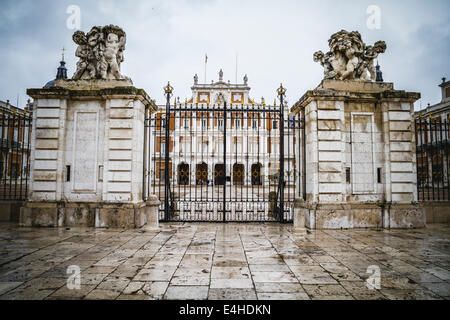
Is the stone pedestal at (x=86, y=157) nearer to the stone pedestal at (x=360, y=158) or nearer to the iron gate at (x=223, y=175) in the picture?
the iron gate at (x=223, y=175)

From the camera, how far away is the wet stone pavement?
3.72 m

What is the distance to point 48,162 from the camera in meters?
8.12

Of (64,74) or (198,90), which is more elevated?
(198,90)

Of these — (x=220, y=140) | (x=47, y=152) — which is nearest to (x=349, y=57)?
(x=47, y=152)

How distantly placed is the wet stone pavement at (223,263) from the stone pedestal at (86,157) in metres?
0.60

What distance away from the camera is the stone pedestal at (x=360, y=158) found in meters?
8.19

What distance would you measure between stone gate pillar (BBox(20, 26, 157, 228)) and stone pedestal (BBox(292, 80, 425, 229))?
544 cm

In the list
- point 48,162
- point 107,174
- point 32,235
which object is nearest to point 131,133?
point 107,174

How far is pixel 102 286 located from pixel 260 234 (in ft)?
14.9

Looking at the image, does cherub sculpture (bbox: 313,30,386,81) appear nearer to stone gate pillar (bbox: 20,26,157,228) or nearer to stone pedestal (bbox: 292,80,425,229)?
stone pedestal (bbox: 292,80,425,229)

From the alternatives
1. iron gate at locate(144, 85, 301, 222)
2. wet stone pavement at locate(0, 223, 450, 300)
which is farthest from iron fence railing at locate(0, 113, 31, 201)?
iron gate at locate(144, 85, 301, 222)

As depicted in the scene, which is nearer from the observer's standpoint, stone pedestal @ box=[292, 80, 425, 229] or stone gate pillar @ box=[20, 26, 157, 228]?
stone gate pillar @ box=[20, 26, 157, 228]
